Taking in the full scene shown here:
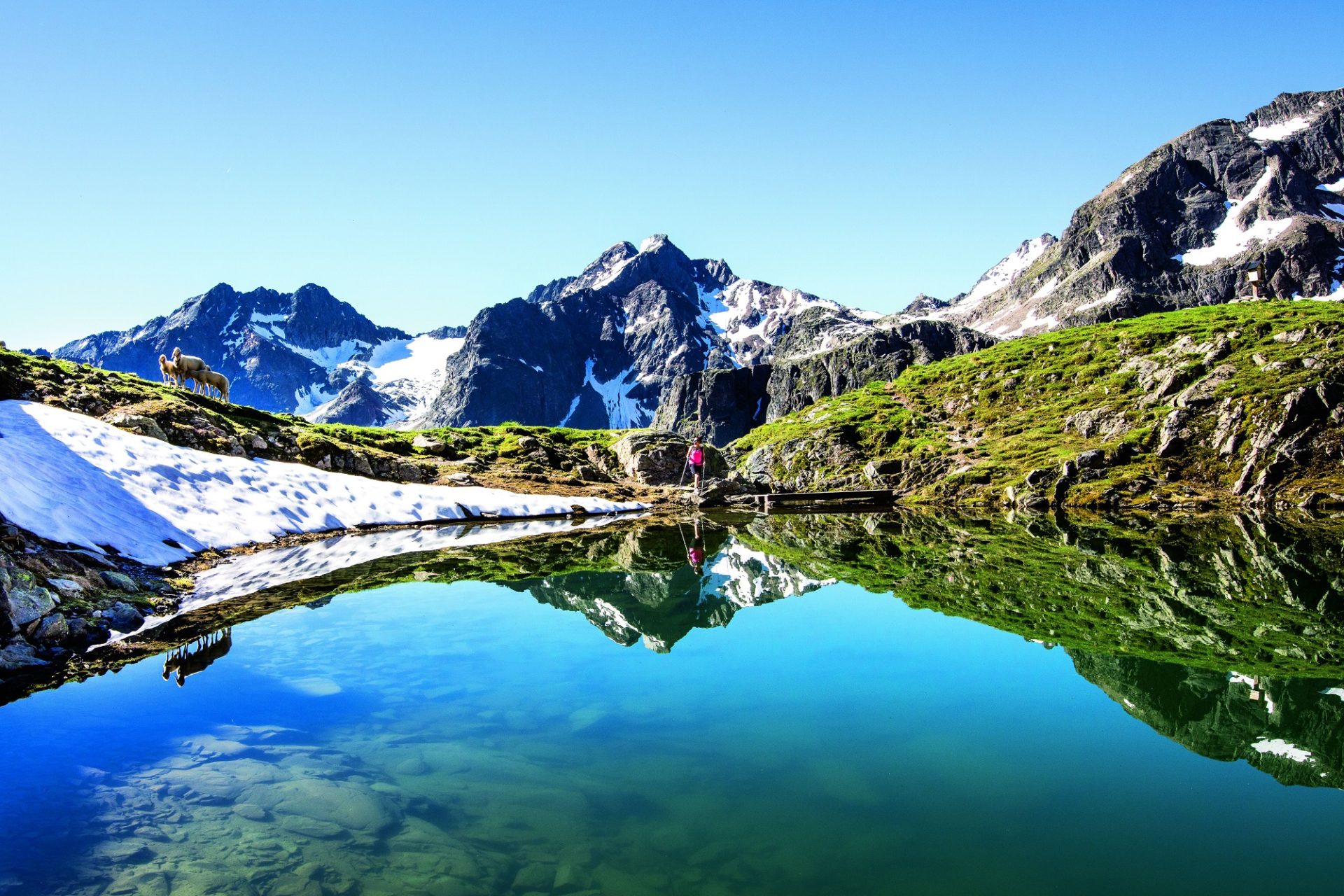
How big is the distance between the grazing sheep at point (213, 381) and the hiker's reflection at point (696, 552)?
3863 centimetres

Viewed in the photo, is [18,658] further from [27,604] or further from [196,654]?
[196,654]

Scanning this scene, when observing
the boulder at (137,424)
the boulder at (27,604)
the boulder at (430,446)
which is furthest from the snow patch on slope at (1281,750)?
the boulder at (430,446)

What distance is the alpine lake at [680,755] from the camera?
7.15m

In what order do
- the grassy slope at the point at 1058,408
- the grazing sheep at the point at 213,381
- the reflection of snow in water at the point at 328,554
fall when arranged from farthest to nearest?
the grassy slope at the point at 1058,408 < the grazing sheep at the point at 213,381 < the reflection of snow in water at the point at 328,554

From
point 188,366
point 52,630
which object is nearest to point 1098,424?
point 52,630

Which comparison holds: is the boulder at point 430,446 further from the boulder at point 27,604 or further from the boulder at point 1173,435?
the boulder at point 1173,435

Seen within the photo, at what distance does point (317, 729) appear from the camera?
11.1 meters

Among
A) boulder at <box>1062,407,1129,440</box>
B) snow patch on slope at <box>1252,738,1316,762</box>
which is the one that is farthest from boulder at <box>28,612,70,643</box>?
boulder at <box>1062,407,1129,440</box>

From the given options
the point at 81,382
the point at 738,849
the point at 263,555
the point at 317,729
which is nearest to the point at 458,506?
the point at 263,555

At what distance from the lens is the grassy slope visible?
195ft

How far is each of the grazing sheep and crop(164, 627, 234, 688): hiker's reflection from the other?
141 feet

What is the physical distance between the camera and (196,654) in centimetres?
1480

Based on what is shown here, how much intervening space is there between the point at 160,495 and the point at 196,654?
17.9 m

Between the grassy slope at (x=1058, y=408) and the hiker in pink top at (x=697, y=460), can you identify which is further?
the grassy slope at (x=1058, y=408)
